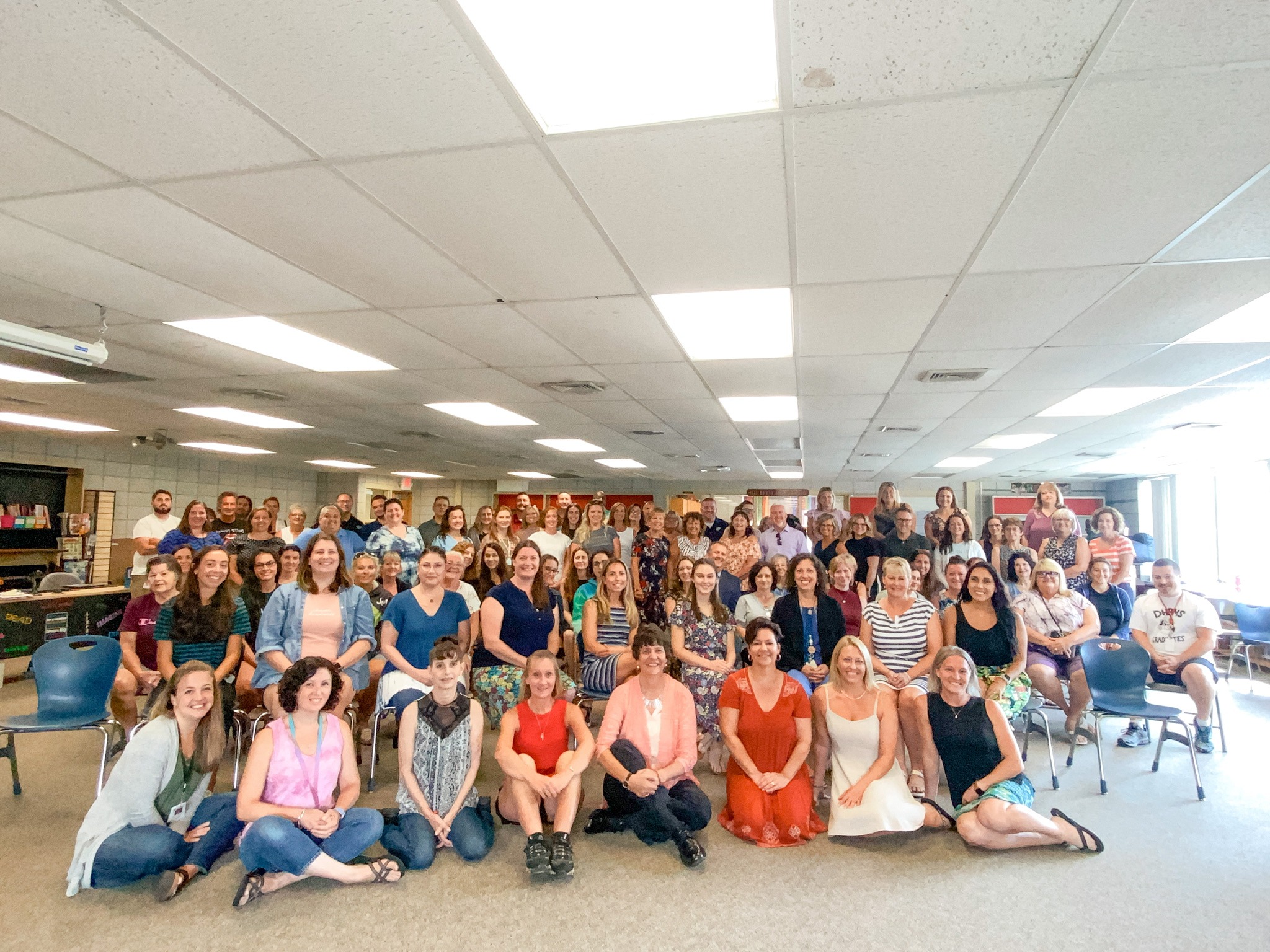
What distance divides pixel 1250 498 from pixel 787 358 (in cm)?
1011

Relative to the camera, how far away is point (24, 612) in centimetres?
610

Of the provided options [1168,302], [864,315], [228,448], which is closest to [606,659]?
[864,315]

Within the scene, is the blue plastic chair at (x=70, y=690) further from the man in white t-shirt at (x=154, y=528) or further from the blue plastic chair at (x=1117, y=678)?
the blue plastic chair at (x=1117, y=678)

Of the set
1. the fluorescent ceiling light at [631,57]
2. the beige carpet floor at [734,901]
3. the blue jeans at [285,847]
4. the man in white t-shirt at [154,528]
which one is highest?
the fluorescent ceiling light at [631,57]

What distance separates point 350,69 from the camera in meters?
1.64

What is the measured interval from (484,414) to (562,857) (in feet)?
15.0

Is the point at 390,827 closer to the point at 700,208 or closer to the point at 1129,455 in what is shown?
the point at 700,208

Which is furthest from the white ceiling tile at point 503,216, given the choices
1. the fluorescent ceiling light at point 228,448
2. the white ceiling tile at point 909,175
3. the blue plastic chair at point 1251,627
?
the fluorescent ceiling light at point 228,448

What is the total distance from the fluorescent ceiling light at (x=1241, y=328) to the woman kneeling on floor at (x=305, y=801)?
15.1 feet

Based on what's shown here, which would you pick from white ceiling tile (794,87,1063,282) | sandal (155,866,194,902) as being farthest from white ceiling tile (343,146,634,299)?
sandal (155,866,194,902)

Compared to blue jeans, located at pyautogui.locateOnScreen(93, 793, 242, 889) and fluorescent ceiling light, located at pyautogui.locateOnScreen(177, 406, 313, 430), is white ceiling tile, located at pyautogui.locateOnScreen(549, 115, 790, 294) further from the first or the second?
fluorescent ceiling light, located at pyautogui.locateOnScreen(177, 406, 313, 430)

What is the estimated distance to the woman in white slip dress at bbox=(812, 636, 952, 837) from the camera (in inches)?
120

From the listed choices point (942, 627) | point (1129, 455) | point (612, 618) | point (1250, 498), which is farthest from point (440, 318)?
point (1250, 498)

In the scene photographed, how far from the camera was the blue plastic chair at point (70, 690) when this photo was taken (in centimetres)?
349
